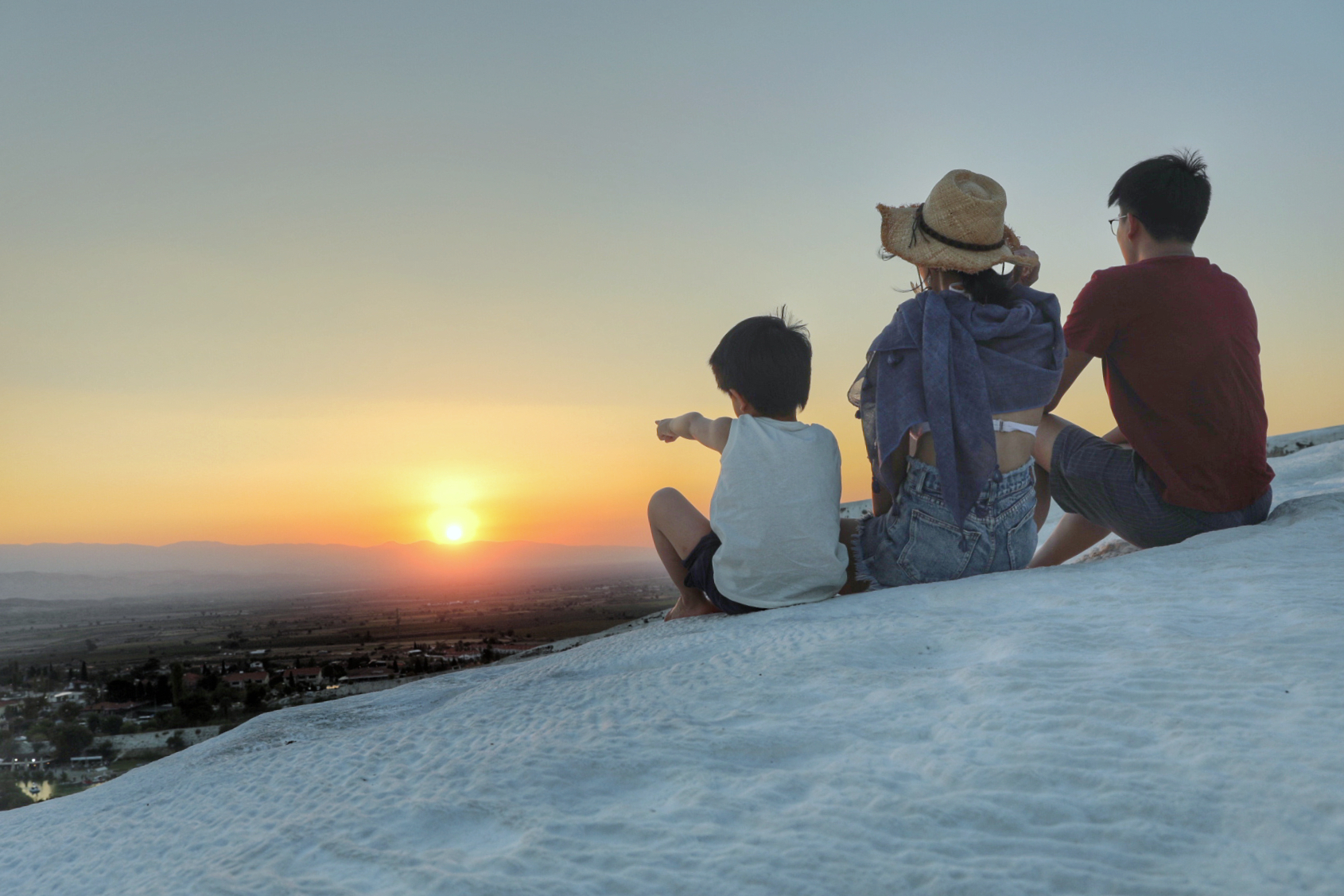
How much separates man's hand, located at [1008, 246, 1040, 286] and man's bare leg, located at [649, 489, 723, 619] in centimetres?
151

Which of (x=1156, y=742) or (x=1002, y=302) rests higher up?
(x=1002, y=302)

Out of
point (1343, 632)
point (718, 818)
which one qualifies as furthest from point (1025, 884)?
point (1343, 632)

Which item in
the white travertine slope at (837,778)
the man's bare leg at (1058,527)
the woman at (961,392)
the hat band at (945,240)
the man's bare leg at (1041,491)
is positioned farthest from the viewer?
the man's bare leg at (1041,491)

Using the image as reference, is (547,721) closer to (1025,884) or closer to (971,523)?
(1025,884)

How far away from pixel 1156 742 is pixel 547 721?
1.16 m

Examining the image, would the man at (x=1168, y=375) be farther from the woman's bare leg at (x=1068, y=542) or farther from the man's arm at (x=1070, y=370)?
the woman's bare leg at (x=1068, y=542)

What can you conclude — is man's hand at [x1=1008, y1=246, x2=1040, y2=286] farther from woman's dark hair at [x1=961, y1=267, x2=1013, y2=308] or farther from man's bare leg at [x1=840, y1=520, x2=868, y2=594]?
man's bare leg at [x1=840, y1=520, x2=868, y2=594]

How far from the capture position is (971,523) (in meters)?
2.83

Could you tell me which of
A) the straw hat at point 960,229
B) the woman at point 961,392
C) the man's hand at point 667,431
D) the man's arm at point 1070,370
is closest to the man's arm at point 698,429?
the man's hand at point 667,431

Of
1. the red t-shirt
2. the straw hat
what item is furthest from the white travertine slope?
the straw hat

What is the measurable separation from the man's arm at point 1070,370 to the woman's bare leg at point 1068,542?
1.66 ft

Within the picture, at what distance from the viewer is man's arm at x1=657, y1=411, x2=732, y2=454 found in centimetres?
304

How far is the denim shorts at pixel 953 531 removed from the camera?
2.83 m

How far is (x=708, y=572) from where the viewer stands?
3.08 m
